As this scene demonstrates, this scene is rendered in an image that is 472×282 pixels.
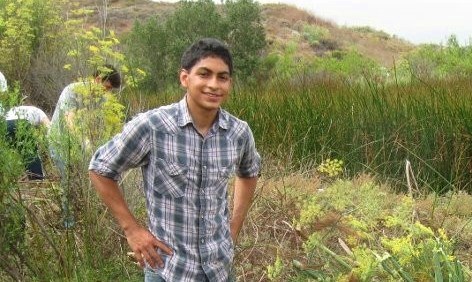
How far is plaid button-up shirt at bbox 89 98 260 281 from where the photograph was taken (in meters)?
3.08

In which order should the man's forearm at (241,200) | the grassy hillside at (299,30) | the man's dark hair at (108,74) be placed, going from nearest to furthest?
the man's forearm at (241,200) < the man's dark hair at (108,74) < the grassy hillside at (299,30)

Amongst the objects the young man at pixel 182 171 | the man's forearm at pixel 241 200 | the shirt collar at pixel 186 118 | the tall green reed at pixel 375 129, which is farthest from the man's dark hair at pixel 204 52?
the tall green reed at pixel 375 129

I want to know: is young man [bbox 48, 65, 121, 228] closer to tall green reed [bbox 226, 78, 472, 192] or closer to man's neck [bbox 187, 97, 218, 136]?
man's neck [bbox 187, 97, 218, 136]

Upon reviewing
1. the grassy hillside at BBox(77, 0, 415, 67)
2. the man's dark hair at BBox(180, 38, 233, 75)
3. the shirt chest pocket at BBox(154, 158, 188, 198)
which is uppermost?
the man's dark hair at BBox(180, 38, 233, 75)

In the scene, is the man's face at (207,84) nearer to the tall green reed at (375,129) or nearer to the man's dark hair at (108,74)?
the man's dark hair at (108,74)

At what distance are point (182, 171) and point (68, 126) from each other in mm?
2216

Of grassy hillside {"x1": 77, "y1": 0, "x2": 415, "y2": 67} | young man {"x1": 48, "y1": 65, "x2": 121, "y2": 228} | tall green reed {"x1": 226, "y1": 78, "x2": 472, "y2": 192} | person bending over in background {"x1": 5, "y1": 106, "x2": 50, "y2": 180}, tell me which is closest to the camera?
person bending over in background {"x1": 5, "y1": 106, "x2": 50, "y2": 180}

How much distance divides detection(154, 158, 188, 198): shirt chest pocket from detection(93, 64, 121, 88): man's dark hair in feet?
8.52

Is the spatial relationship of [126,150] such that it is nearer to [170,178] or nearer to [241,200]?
[170,178]

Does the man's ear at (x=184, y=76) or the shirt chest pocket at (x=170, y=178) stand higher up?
the man's ear at (x=184, y=76)

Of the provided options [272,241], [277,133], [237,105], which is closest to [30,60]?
[237,105]

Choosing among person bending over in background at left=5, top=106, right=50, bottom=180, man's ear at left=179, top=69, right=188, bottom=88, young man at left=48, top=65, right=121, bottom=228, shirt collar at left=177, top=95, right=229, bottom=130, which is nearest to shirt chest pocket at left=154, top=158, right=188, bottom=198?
shirt collar at left=177, top=95, right=229, bottom=130

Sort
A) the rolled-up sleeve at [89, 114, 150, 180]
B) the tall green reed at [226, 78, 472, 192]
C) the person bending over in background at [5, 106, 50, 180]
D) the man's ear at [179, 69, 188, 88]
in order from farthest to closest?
the tall green reed at [226, 78, 472, 192], the person bending over in background at [5, 106, 50, 180], the man's ear at [179, 69, 188, 88], the rolled-up sleeve at [89, 114, 150, 180]

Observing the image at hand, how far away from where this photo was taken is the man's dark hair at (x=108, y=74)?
18.3ft
